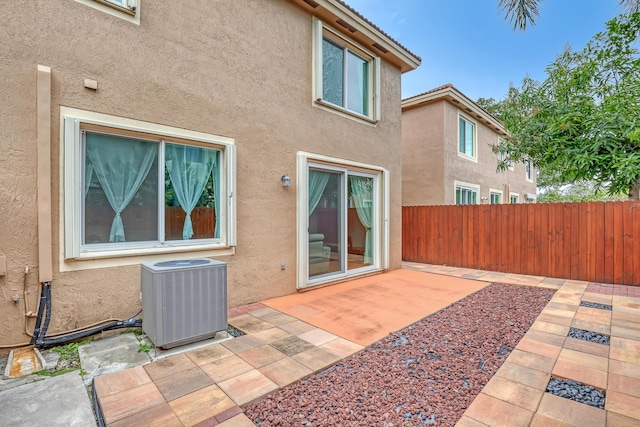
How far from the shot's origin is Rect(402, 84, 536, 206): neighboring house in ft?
37.3

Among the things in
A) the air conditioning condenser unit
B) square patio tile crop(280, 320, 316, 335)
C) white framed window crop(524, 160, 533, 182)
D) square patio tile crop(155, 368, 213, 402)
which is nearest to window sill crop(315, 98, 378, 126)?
the air conditioning condenser unit

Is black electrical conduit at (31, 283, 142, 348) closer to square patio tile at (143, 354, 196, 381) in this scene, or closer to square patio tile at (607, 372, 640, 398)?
square patio tile at (143, 354, 196, 381)

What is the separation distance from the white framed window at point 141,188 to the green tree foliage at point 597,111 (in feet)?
28.7

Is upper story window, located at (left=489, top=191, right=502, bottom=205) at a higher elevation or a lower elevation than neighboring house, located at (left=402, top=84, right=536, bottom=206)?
lower

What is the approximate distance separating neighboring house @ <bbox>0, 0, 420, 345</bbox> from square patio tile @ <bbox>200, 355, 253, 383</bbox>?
1752 mm

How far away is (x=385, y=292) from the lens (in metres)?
6.11

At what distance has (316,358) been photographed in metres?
3.31

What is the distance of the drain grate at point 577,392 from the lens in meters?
2.58

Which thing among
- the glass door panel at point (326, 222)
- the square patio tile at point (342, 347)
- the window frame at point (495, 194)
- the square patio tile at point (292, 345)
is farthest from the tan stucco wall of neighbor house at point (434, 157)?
the square patio tile at point (292, 345)

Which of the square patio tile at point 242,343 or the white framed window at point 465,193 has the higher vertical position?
the white framed window at point 465,193

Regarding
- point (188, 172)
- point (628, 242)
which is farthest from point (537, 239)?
point (188, 172)

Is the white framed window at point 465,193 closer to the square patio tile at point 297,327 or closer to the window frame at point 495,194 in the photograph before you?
the window frame at point 495,194

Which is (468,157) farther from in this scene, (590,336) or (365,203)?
(590,336)

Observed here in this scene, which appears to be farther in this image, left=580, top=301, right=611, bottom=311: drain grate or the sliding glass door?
the sliding glass door
